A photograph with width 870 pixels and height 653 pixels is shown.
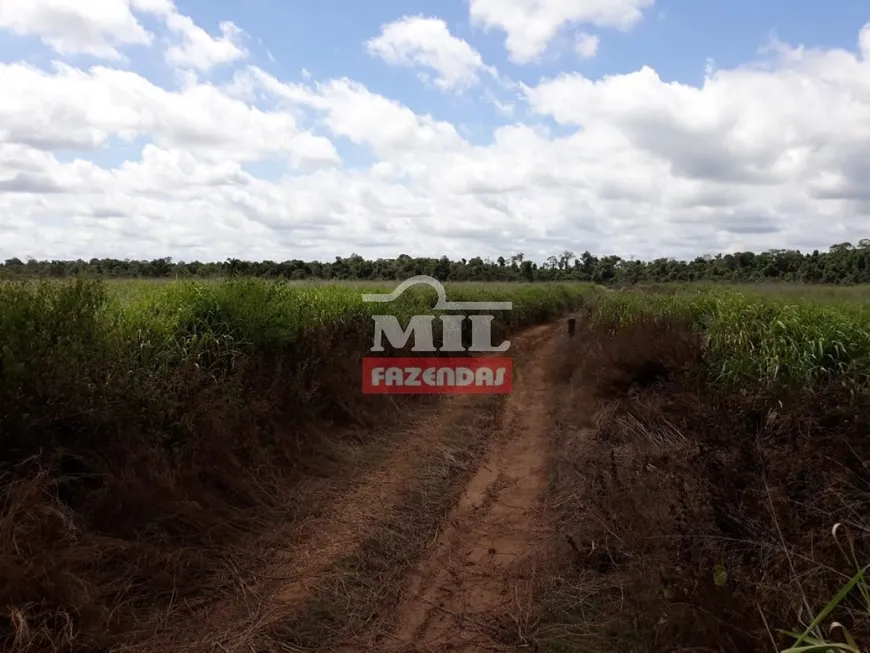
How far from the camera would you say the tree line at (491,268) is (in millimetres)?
8828

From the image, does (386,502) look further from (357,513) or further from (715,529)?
(715,529)

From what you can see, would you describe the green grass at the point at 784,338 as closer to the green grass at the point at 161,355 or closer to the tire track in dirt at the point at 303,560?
the tire track in dirt at the point at 303,560

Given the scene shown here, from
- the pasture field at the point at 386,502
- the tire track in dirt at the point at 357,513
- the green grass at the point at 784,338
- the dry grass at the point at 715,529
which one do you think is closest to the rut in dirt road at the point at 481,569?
the pasture field at the point at 386,502

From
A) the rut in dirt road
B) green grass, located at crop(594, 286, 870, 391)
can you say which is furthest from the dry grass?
green grass, located at crop(594, 286, 870, 391)

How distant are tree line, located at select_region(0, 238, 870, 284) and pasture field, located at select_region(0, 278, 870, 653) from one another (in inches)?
48.4

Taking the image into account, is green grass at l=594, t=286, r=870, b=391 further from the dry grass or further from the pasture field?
the dry grass

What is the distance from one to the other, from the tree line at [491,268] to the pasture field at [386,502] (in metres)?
1.23

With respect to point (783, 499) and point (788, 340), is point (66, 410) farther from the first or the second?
point (788, 340)

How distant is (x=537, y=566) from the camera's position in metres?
4.82

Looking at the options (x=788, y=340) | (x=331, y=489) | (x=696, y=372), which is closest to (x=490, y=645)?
(x=331, y=489)

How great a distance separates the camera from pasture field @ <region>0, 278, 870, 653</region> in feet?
11.0

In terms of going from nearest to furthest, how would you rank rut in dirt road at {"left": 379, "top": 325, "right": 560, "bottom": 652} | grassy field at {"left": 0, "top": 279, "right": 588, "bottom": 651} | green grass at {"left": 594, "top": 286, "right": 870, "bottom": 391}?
grassy field at {"left": 0, "top": 279, "right": 588, "bottom": 651}
rut in dirt road at {"left": 379, "top": 325, "right": 560, "bottom": 652}
green grass at {"left": 594, "top": 286, "right": 870, "bottom": 391}

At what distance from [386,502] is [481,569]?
1.56 metres

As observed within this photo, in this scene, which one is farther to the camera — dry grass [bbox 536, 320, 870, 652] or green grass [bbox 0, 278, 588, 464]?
green grass [bbox 0, 278, 588, 464]
